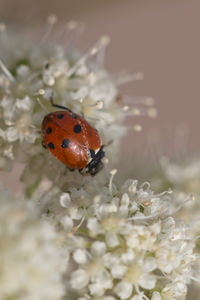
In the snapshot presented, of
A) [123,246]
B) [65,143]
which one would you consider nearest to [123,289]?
[123,246]

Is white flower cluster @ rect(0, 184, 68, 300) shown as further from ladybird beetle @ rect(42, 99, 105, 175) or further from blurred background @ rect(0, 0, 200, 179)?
blurred background @ rect(0, 0, 200, 179)

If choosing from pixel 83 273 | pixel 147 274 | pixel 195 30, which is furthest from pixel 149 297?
pixel 195 30

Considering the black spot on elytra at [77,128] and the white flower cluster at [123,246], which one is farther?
the black spot on elytra at [77,128]

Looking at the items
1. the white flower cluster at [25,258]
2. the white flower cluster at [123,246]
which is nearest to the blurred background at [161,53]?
the white flower cluster at [123,246]

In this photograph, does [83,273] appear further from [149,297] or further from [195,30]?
[195,30]

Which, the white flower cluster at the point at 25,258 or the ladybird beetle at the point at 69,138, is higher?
the ladybird beetle at the point at 69,138

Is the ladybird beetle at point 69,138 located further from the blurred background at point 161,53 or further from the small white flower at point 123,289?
the blurred background at point 161,53

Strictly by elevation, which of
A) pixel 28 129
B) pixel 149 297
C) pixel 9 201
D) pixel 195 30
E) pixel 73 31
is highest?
pixel 195 30
